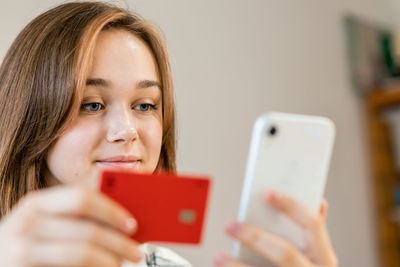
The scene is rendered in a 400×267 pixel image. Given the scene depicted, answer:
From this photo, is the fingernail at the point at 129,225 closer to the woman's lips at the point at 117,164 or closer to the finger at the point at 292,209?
the finger at the point at 292,209

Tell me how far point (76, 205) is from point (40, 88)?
15.1 inches

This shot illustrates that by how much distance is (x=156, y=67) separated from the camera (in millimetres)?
853

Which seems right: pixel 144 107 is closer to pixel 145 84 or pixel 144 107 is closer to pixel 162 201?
pixel 145 84

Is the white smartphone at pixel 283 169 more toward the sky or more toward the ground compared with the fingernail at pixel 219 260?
more toward the sky

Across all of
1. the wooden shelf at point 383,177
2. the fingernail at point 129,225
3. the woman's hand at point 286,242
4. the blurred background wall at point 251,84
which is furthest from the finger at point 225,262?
the wooden shelf at point 383,177

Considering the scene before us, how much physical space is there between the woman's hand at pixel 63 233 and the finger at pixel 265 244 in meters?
0.13

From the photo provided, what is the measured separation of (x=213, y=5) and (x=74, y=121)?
2.95 ft

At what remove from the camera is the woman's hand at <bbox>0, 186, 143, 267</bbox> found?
0.40m

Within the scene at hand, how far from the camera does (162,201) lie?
19.4 inches

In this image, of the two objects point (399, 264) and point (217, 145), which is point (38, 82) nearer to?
point (217, 145)

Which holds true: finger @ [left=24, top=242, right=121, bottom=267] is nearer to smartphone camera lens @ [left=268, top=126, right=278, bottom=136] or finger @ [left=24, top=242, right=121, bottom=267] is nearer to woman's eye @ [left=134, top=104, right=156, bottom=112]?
smartphone camera lens @ [left=268, top=126, right=278, bottom=136]

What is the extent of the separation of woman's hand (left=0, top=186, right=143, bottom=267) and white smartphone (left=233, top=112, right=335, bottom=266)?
18 cm

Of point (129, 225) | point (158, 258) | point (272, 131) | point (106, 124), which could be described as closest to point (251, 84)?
point (158, 258)

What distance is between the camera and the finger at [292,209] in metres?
0.53
